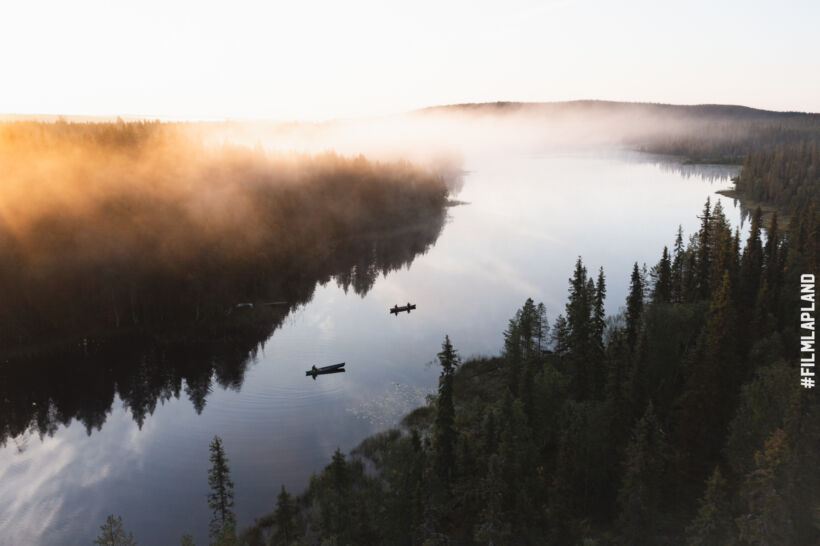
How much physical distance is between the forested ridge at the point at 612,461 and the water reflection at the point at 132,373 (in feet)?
105

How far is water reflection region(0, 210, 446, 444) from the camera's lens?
65750mm

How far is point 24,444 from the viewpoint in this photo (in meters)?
58.9

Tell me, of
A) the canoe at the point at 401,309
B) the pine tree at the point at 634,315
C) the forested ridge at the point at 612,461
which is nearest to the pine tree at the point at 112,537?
the forested ridge at the point at 612,461

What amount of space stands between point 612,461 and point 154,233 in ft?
357

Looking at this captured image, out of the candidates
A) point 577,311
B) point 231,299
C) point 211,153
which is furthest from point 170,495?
point 211,153

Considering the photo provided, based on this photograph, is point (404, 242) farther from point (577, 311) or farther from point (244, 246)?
point (577, 311)

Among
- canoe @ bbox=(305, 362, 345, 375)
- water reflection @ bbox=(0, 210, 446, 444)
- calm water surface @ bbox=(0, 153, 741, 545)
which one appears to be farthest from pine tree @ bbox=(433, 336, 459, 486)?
water reflection @ bbox=(0, 210, 446, 444)

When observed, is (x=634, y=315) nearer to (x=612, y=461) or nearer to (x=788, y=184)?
(x=612, y=461)

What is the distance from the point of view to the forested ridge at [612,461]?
3164 centimetres

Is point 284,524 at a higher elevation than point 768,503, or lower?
lower

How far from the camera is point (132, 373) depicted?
76.3 m

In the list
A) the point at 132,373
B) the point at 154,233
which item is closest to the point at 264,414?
the point at 132,373

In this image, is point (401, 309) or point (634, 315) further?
point (401, 309)

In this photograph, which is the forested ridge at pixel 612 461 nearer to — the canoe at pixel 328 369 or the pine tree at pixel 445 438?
the pine tree at pixel 445 438
